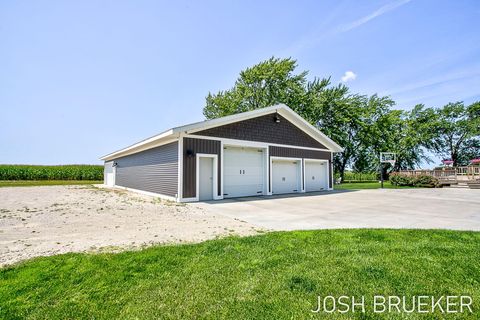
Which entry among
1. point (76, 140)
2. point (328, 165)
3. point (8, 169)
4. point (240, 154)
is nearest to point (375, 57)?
point (328, 165)

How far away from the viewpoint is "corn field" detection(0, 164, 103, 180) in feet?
88.0

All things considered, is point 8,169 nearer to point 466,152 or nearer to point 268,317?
point 268,317

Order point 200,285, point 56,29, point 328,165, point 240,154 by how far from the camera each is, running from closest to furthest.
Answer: point 200,285 < point 56,29 < point 240,154 < point 328,165

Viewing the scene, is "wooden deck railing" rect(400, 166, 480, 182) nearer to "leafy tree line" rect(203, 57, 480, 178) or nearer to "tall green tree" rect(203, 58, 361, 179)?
"leafy tree line" rect(203, 57, 480, 178)

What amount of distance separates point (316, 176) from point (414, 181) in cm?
957

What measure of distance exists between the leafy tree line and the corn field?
1635 cm

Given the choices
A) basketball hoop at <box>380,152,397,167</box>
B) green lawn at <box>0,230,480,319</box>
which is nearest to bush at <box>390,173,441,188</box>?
basketball hoop at <box>380,152,397,167</box>

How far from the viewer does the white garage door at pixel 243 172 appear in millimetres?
10898

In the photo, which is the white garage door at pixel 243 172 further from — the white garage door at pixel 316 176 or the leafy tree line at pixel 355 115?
the leafy tree line at pixel 355 115

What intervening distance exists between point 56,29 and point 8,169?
89.7 feet

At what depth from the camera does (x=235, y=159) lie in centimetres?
1124

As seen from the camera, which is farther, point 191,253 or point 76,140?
point 76,140

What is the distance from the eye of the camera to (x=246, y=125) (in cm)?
1164

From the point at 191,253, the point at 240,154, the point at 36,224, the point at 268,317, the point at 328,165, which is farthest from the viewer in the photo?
the point at 328,165
